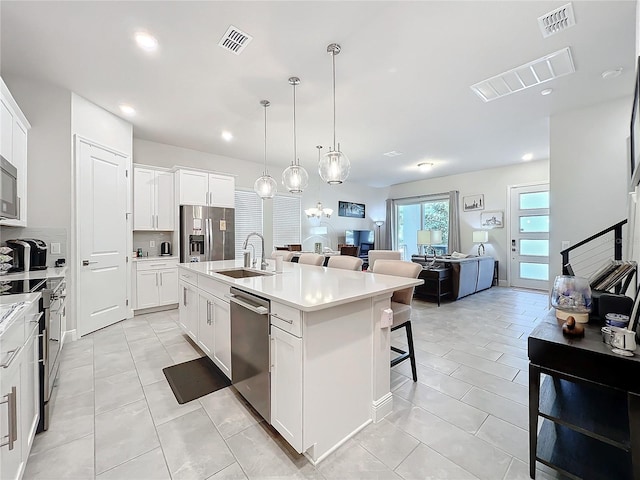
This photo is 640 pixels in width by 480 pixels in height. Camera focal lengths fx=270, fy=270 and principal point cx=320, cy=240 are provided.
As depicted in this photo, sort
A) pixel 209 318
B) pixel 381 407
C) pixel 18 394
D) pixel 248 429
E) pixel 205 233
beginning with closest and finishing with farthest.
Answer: pixel 18 394
pixel 248 429
pixel 381 407
pixel 209 318
pixel 205 233

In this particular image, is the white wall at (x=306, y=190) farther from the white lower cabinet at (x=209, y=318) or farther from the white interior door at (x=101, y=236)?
the white lower cabinet at (x=209, y=318)

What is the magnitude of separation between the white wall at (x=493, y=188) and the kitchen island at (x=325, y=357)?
617 cm

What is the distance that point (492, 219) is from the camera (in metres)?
6.94

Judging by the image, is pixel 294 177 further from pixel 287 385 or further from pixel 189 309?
pixel 287 385

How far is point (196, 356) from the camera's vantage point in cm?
284

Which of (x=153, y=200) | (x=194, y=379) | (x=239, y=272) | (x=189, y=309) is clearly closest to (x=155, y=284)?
(x=153, y=200)

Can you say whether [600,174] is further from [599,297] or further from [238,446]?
[238,446]

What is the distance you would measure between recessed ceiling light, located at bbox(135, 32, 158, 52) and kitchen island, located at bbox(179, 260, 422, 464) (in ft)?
7.22

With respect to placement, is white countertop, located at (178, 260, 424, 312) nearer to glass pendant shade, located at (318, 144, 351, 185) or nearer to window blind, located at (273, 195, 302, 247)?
glass pendant shade, located at (318, 144, 351, 185)

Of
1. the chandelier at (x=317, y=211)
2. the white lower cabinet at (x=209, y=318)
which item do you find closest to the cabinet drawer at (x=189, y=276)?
the white lower cabinet at (x=209, y=318)

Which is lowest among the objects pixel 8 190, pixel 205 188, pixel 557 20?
pixel 8 190

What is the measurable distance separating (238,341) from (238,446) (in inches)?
24.5

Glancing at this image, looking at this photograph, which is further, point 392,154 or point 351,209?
point 351,209

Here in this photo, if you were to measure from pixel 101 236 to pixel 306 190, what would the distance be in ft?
15.6
